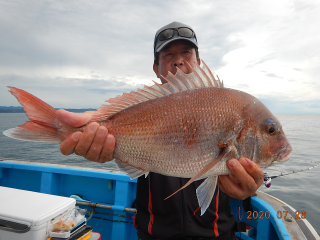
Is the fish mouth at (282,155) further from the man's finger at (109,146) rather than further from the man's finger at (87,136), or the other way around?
the man's finger at (87,136)

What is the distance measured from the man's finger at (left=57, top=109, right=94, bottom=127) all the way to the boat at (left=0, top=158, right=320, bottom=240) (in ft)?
7.07

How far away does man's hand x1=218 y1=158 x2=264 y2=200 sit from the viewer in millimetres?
1819

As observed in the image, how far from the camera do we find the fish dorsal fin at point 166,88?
199cm

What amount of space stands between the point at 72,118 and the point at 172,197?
1.50 meters

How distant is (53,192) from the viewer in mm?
4188

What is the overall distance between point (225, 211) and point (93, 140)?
1903mm

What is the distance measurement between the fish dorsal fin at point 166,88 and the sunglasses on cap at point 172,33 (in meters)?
1.52

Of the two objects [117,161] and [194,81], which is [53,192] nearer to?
[117,161]

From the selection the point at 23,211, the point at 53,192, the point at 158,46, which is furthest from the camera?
the point at 53,192

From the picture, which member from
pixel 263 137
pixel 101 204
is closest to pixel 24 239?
pixel 101 204

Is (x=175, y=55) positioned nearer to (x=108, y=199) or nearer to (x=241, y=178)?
(x=241, y=178)

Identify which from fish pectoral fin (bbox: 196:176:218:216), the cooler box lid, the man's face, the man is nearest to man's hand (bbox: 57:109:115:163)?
the man

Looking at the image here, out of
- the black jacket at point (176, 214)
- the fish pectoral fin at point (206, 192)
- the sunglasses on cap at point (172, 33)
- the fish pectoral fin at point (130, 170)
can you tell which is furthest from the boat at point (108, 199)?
the sunglasses on cap at point (172, 33)

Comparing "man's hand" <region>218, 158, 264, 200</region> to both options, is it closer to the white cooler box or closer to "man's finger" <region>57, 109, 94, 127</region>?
"man's finger" <region>57, 109, 94, 127</region>
